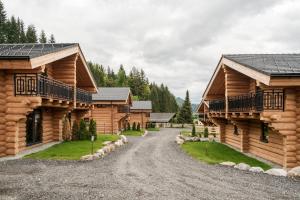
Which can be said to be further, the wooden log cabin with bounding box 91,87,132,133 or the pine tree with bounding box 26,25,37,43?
the pine tree with bounding box 26,25,37,43

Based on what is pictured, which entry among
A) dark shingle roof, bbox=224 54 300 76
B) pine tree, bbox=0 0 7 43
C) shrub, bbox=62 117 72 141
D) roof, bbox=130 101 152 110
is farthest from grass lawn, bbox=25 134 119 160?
pine tree, bbox=0 0 7 43

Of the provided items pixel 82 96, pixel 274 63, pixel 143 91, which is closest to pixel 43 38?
pixel 143 91

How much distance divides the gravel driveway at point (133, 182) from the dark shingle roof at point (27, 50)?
17.3 ft

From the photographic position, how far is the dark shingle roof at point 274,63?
14710 mm

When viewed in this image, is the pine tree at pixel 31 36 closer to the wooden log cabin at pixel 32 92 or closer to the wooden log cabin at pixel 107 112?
the wooden log cabin at pixel 107 112

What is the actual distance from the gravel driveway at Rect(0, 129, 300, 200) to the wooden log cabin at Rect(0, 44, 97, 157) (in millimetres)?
2538

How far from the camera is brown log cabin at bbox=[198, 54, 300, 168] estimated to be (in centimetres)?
1520

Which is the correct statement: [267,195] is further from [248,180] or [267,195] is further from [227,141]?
[227,141]

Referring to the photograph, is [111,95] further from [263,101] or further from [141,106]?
[263,101]

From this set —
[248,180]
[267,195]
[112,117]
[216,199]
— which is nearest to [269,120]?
[248,180]

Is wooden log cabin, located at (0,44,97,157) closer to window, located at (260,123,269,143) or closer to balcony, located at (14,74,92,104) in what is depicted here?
balcony, located at (14,74,92,104)

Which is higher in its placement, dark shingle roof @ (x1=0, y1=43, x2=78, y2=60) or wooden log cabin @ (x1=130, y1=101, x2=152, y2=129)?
dark shingle roof @ (x1=0, y1=43, x2=78, y2=60)

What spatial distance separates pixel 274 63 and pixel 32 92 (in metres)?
13.3

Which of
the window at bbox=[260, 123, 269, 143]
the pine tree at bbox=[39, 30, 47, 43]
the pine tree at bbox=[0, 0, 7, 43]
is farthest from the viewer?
the pine tree at bbox=[39, 30, 47, 43]
